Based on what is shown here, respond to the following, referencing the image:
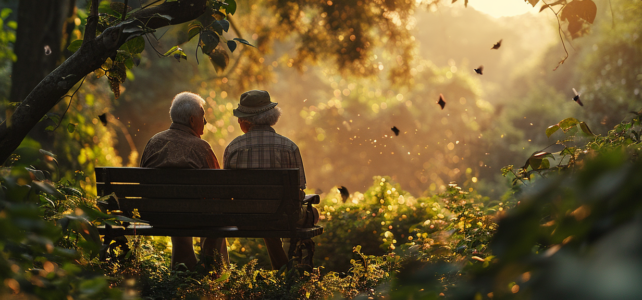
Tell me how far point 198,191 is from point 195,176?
115mm

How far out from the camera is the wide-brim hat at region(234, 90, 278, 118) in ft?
13.9

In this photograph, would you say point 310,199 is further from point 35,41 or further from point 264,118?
point 35,41

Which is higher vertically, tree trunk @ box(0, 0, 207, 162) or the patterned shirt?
the patterned shirt

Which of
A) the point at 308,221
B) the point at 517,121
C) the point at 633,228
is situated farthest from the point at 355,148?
the point at 633,228

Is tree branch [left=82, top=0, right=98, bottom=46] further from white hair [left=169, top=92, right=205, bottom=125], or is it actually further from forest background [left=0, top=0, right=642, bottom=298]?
white hair [left=169, top=92, right=205, bottom=125]

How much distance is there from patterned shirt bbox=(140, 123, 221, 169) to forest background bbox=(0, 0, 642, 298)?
68 cm

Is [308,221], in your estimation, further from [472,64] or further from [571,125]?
[472,64]

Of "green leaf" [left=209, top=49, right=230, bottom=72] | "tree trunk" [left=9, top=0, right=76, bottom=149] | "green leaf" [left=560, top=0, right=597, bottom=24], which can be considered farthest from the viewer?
"tree trunk" [left=9, top=0, right=76, bottom=149]

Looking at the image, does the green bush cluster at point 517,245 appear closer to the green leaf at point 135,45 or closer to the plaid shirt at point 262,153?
the green leaf at point 135,45

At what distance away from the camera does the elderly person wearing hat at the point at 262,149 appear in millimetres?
4094

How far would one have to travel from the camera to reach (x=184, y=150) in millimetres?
3920

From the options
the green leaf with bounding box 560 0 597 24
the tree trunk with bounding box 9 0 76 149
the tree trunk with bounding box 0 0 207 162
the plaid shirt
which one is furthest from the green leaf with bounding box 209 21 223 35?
the tree trunk with bounding box 9 0 76 149

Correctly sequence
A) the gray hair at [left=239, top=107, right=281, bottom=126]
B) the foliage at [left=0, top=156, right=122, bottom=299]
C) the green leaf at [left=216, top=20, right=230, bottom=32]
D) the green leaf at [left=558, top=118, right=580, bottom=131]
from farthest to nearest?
1. the gray hair at [left=239, top=107, right=281, bottom=126]
2. the green leaf at [left=558, top=118, right=580, bottom=131]
3. the green leaf at [left=216, top=20, right=230, bottom=32]
4. the foliage at [left=0, top=156, right=122, bottom=299]

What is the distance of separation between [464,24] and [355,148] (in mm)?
41124
